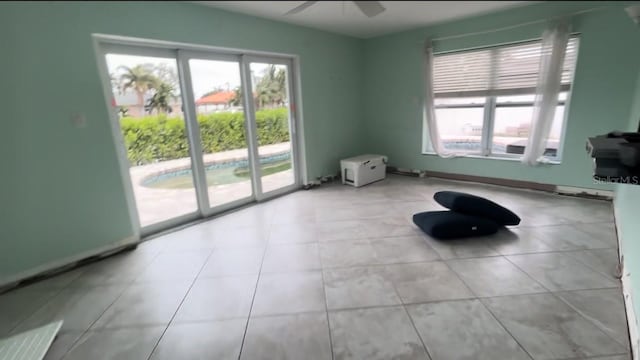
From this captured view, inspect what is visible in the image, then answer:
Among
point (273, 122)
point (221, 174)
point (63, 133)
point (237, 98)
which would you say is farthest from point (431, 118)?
point (63, 133)

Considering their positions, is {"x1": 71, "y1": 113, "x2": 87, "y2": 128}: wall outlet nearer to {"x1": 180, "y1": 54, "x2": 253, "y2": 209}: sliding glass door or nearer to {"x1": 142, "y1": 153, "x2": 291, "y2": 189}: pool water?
{"x1": 142, "y1": 153, "x2": 291, "y2": 189}: pool water

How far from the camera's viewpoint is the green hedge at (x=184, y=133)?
2488mm

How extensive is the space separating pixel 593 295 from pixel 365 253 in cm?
153

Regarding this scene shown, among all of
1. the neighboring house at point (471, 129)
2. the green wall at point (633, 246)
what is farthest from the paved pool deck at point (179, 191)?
the green wall at point (633, 246)

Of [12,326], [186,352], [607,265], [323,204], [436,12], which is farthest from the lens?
[323,204]

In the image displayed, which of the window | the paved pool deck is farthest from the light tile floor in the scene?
the window

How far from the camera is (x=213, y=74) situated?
3125 mm

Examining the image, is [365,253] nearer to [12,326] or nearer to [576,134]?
[12,326]

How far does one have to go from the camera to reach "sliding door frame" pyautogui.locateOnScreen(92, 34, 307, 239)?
2.14 m

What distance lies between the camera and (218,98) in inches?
125

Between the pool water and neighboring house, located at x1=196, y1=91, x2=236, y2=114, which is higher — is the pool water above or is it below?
below

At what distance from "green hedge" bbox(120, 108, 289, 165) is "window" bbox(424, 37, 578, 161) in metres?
2.37

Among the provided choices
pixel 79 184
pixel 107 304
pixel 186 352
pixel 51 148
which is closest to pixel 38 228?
pixel 79 184

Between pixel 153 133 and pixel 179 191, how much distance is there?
2.71ft
